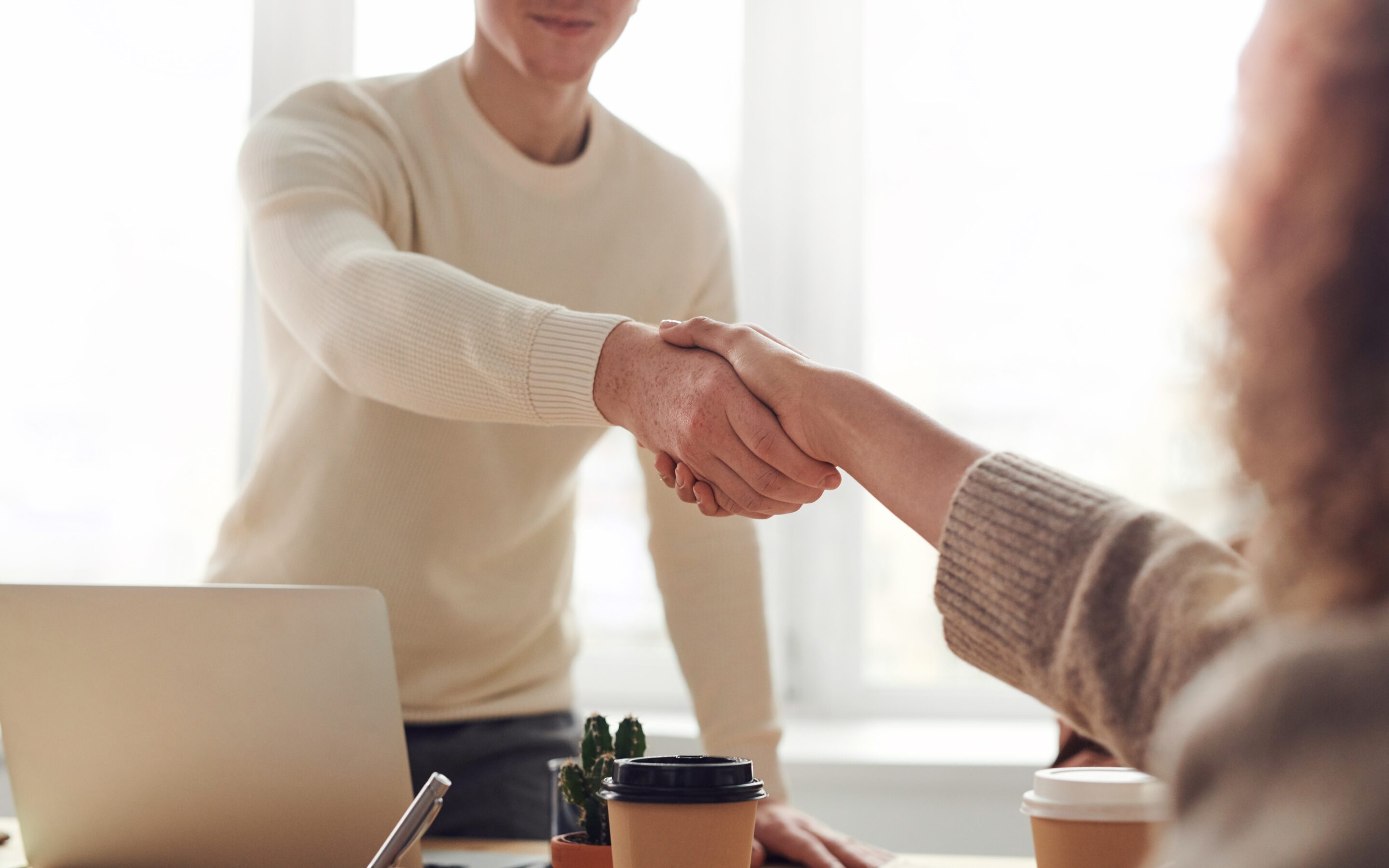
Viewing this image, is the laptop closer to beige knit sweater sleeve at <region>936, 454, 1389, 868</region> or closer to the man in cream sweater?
the man in cream sweater

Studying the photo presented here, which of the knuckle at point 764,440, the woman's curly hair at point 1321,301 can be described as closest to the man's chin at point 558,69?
the knuckle at point 764,440

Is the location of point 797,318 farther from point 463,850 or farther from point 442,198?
point 463,850

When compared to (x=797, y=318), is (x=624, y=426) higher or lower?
lower

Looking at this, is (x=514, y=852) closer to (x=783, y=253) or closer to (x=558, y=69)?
(x=558, y=69)

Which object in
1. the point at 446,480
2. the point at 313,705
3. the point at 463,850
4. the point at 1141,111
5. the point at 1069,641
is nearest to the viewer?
the point at 1069,641

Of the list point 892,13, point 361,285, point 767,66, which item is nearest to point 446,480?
point 361,285

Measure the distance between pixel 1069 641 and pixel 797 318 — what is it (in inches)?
77.6

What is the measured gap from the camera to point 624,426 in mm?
1204

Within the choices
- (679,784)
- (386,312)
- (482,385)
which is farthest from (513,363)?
(679,784)

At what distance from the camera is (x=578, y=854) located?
896mm

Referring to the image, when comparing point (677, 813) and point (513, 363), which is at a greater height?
point (513, 363)

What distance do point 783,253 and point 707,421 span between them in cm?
148

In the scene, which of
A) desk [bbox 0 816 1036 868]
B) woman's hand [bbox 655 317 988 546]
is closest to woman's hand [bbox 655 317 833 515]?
woman's hand [bbox 655 317 988 546]

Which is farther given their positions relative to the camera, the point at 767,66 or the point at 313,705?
the point at 767,66
